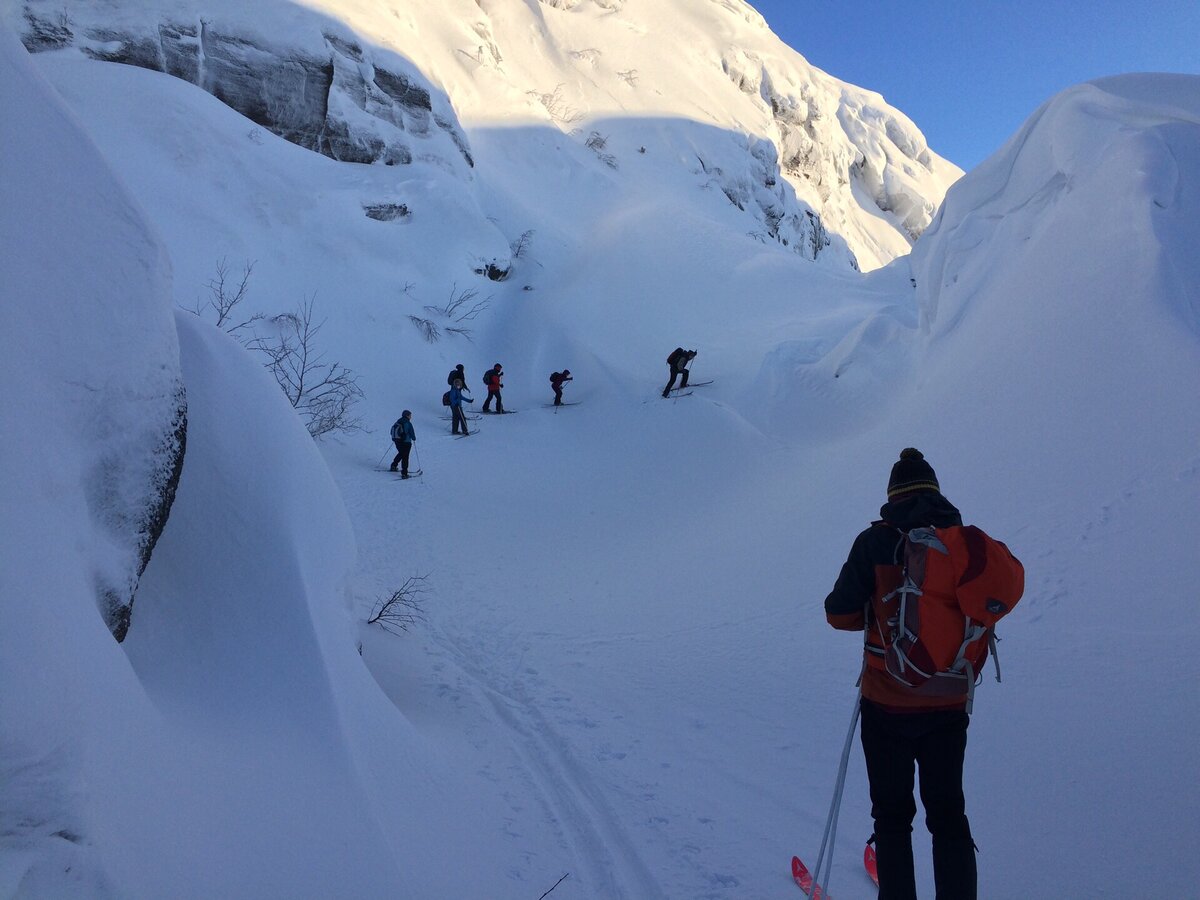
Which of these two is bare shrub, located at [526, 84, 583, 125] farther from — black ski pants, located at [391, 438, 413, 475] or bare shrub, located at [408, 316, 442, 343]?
black ski pants, located at [391, 438, 413, 475]

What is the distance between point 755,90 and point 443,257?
3259 centimetres

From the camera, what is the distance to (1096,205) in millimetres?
7930

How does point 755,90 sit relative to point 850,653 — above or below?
above

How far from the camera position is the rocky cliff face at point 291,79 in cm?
1645

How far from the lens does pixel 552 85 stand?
1282 inches

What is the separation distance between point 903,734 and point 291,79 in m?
21.8

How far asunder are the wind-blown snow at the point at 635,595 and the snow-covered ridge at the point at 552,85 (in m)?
3.03

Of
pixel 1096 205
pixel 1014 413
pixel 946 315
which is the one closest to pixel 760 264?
pixel 946 315

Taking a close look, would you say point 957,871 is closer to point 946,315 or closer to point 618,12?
point 946,315

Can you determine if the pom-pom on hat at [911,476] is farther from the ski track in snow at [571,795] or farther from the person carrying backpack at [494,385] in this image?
the person carrying backpack at [494,385]

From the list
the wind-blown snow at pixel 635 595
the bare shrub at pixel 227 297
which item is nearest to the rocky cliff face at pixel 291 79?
the wind-blown snow at pixel 635 595

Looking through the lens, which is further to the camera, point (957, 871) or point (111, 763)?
point (957, 871)

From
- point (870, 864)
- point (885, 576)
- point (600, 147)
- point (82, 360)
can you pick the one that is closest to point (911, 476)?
point (885, 576)

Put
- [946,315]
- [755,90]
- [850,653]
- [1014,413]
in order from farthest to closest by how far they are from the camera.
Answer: [755,90] < [946,315] < [1014,413] < [850,653]
